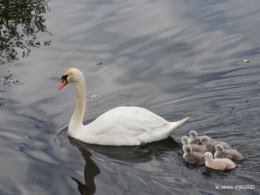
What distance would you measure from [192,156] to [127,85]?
3.53m

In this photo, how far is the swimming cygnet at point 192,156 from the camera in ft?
26.9

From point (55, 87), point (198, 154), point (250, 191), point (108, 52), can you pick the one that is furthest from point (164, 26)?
point (250, 191)

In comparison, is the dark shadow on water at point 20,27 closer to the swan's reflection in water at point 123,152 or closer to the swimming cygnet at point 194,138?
the swan's reflection in water at point 123,152

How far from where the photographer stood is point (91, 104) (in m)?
10.9

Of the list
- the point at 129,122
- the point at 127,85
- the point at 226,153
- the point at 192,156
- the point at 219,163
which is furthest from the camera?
the point at 127,85

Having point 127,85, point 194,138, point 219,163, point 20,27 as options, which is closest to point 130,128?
point 194,138

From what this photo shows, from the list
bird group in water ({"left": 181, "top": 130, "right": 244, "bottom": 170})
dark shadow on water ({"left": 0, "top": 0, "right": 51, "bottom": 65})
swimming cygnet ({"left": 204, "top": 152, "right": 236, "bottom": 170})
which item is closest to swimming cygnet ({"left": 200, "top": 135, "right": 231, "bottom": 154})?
bird group in water ({"left": 181, "top": 130, "right": 244, "bottom": 170})

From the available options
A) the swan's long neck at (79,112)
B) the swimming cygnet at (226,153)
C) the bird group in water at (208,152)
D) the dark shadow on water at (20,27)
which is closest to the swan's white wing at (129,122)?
the swan's long neck at (79,112)

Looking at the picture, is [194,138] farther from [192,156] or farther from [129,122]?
[129,122]

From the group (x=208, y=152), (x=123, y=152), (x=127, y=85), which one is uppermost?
(x=208, y=152)

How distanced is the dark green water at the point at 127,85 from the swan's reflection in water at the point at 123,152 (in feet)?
0.06

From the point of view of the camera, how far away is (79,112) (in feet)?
32.6

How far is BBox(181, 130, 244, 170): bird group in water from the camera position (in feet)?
25.8

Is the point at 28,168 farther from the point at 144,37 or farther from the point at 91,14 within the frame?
the point at 91,14
